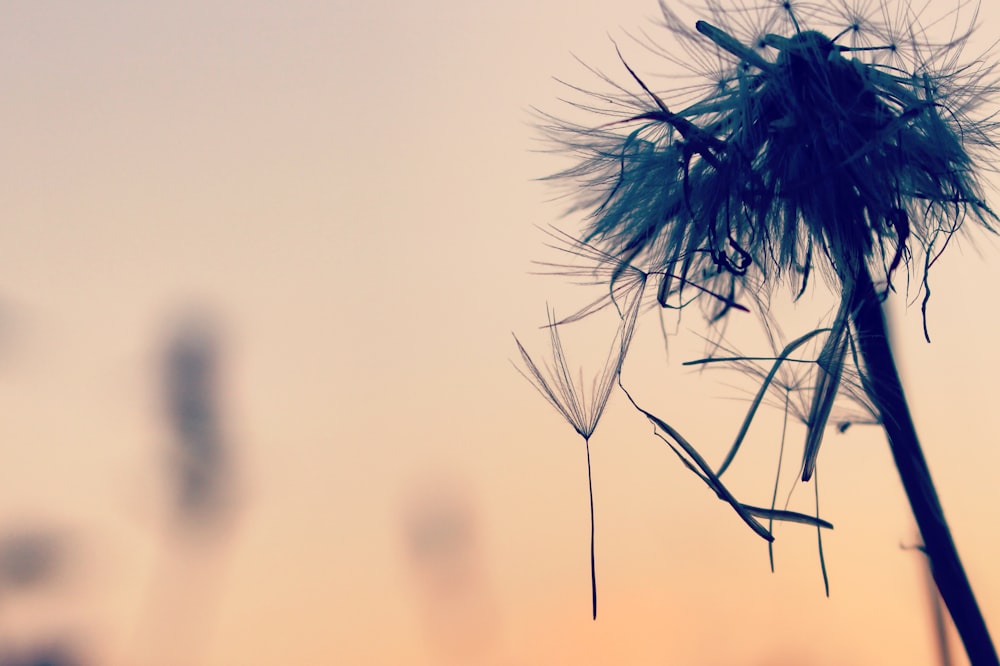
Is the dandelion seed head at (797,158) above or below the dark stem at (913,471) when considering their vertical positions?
above

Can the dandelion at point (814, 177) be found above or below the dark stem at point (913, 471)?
above

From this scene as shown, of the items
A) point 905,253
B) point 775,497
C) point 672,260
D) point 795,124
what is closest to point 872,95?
point 795,124

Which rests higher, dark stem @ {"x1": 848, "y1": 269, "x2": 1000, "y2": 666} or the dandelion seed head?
the dandelion seed head

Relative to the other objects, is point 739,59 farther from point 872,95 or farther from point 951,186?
point 951,186

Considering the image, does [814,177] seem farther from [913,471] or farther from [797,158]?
[913,471]

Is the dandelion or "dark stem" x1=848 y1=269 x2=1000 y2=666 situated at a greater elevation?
the dandelion
